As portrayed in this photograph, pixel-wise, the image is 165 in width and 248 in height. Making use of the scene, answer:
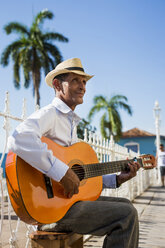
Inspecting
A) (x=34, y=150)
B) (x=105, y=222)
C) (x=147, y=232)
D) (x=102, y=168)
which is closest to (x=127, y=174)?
(x=102, y=168)

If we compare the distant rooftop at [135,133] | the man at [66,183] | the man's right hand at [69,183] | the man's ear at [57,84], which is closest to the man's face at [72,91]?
the man's ear at [57,84]

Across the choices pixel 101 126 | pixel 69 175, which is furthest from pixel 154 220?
pixel 101 126

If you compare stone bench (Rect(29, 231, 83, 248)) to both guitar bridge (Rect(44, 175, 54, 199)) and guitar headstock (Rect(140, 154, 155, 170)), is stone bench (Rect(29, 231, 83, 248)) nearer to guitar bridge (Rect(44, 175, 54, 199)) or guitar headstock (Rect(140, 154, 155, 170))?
guitar bridge (Rect(44, 175, 54, 199))

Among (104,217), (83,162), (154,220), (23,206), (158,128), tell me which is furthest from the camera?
(158,128)

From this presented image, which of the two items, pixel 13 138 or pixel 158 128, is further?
pixel 158 128

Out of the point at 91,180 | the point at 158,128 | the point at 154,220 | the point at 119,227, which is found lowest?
the point at 154,220

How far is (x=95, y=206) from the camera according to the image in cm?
182

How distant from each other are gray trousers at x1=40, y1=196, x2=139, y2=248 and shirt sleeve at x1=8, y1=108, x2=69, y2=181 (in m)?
0.35

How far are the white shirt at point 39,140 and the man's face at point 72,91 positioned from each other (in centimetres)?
25

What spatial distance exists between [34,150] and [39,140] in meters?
0.10

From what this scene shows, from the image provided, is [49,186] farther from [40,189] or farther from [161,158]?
[161,158]

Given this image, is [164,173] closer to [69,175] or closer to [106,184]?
[106,184]

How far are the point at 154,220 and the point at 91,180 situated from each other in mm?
3430

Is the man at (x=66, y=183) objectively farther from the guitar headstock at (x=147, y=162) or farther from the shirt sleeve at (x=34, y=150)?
the guitar headstock at (x=147, y=162)
